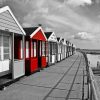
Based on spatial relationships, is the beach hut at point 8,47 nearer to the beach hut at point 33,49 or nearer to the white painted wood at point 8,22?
the white painted wood at point 8,22

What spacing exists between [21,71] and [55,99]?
5.32 meters

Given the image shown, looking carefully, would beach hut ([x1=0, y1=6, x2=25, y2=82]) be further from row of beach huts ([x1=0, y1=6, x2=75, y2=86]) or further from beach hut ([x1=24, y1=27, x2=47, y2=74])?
beach hut ([x1=24, y1=27, x2=47, y2=74])

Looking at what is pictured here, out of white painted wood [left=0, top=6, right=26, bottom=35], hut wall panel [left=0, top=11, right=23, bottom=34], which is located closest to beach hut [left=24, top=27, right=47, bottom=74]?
white painted wood [left=0, top=6, right=26, bottom=35]

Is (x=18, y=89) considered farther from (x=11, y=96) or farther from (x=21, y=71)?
(x=21, y=71)

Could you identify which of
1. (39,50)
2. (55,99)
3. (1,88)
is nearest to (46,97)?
(55,99)

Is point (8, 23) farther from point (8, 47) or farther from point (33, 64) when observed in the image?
point (33, 64)

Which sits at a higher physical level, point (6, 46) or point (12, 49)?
point (6, 46)

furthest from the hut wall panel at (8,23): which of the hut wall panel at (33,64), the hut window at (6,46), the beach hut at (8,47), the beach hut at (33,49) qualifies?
the hut wall panel at (33,64)

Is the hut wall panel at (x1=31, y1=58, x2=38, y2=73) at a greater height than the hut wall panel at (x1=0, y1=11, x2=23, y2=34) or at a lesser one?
lesser

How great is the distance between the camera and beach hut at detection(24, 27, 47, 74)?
15.8 metres

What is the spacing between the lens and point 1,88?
10406 millimetres

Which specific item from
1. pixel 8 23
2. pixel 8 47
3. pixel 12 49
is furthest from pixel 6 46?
pixel 8 23

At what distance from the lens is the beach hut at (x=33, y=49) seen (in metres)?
15.8

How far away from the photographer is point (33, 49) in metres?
17.7
